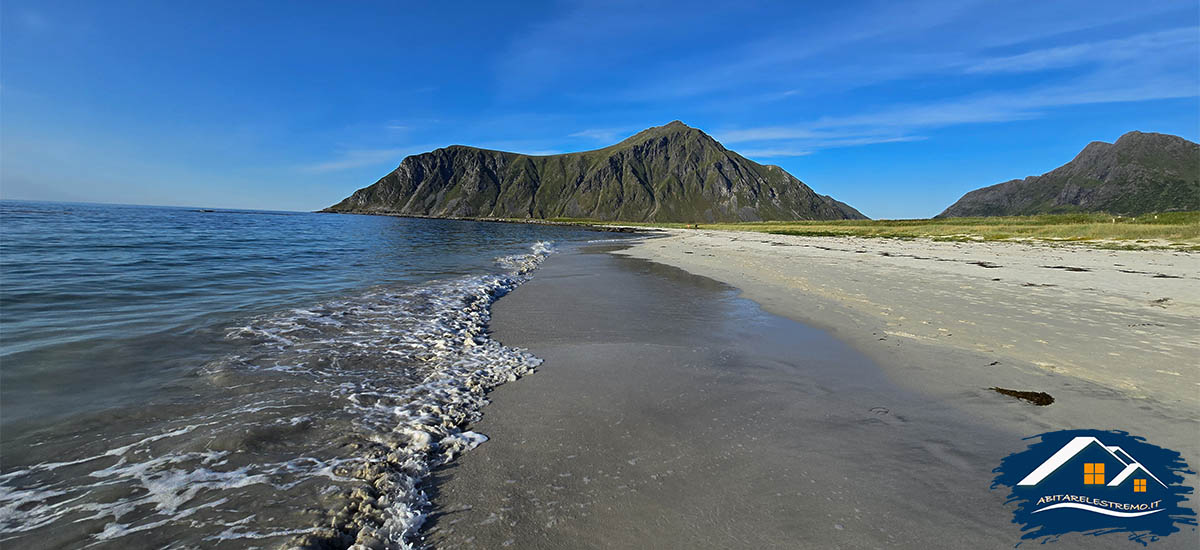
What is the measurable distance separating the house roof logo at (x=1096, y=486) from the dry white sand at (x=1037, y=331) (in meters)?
0.32

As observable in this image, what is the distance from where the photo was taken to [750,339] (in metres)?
9.19

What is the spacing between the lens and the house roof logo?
11.1 feet

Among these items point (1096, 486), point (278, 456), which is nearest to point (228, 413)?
point (278, 456)

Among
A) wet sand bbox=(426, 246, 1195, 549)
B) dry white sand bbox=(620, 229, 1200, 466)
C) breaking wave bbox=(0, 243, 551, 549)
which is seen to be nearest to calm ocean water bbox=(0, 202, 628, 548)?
breaking wave bbox=(0, 243, 551, 549)

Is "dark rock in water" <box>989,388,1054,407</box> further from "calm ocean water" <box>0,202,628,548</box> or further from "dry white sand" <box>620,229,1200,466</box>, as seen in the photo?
"calm ocean water" <box>0,202,628,548</box>

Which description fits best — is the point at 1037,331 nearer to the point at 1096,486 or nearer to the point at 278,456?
the point at 1096,486

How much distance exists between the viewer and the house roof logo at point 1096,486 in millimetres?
3389

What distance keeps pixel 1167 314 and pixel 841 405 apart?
10.7 meters

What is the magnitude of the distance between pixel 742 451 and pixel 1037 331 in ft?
28.1

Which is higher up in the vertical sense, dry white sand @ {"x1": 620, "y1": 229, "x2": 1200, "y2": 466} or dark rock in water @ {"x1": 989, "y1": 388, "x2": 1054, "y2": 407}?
dry white sand @ {"x1": 620, "y1": 229, "x2": 1200, "y2": 466}

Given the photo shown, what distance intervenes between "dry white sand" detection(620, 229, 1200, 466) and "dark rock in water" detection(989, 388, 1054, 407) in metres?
0.12

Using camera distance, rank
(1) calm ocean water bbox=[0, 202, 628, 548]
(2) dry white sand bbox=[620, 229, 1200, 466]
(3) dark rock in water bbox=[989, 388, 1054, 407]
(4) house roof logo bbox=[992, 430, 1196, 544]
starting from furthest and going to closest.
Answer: (3) dark rock in water bbox=[989, 388, 1054, 407]
(2) dry white sand bbox=[620, 229, 1200, 466]
(1) calm ocean water bbox=[0, 202, 628, 548]
(4) house roof logo bbox=[992, 430, 1196, 544]

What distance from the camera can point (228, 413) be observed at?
5598 millimetres

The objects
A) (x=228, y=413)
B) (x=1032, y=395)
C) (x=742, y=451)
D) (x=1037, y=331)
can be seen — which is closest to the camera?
(x=742, y=451)
